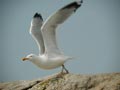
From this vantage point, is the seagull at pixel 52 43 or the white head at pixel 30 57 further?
the white head at pixel 30 57

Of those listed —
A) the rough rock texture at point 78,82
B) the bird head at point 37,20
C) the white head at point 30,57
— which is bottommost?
the rough rock texture at point 78,82

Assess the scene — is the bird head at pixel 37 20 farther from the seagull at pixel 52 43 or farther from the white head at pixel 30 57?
the white head at pixel 30 57

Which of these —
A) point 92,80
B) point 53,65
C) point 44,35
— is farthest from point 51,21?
point 92,80

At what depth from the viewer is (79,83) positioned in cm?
695

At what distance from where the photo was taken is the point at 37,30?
26.7ft

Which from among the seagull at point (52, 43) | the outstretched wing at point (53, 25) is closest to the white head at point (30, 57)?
the seagull at point (52, 43)

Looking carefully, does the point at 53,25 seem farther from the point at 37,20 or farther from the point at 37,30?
the point at 37,20

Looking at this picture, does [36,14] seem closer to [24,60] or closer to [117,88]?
[24,60]

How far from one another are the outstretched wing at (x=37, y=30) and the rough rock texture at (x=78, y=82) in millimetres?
655

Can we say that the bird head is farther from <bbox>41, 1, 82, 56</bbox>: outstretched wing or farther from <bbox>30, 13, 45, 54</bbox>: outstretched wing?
<bbox>41, 1, 82, 56</bbox>: outstretched wing

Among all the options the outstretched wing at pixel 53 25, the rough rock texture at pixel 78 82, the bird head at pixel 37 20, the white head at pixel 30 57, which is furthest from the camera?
the bird head at pixel 37 20

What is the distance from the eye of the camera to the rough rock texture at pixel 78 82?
267 inches

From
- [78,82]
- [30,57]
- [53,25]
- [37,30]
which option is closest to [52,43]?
[53,25]

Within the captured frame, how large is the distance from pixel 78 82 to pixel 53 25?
114 cm
